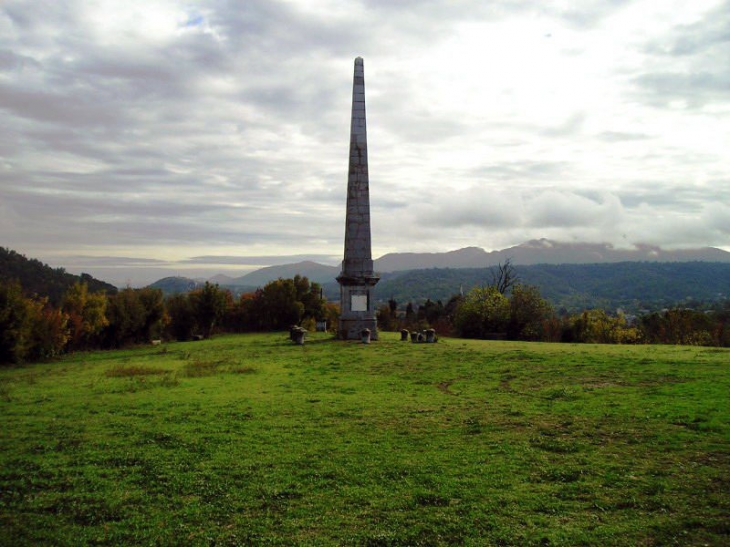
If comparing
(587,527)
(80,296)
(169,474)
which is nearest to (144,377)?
(169,474)

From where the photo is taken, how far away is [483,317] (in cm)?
3978

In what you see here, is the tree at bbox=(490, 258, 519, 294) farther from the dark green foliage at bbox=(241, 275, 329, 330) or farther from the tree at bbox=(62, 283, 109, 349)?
the tree at bbox=(62, 283, 109, 349)

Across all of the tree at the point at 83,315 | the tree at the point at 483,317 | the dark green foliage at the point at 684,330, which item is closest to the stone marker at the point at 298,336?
the tree at the point at 483,317

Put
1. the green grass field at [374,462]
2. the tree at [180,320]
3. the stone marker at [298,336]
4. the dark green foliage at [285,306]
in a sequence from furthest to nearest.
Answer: the dark green foliage at [285,306]
the tree at [180,320]
the stone marker at [298,336]
the green grass field at [374,462]

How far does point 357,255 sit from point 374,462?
2165 cm

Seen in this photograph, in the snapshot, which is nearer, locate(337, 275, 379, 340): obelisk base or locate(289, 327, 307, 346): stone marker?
locate(289, 327, 307, 346): stone marker

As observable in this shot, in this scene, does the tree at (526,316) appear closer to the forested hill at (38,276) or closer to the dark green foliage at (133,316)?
the dark green foliage at (133,316)

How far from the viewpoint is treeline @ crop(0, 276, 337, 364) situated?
28766 millimetres

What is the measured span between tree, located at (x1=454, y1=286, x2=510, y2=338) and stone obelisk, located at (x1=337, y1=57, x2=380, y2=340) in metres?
12.2

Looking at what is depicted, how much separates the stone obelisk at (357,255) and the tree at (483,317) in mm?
12232

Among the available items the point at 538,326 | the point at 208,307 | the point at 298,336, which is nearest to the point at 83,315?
the point at 208,307

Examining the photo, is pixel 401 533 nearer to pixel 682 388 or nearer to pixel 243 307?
pixel 682 388

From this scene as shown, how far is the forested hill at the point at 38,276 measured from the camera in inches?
2644

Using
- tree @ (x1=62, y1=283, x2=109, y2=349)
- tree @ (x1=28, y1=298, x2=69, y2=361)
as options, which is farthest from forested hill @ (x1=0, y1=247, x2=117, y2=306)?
tree @ (x1=28, y1=298, x2=69, y2=361)
